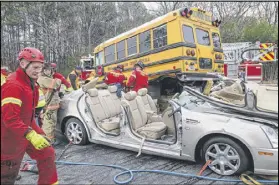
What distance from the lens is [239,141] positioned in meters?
3.51

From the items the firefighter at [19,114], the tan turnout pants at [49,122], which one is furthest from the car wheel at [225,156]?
the tan turnout pants at [49,122]

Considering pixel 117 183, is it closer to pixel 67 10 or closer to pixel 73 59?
pixel 67 10

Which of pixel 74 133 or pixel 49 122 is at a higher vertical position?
pixel 49 122

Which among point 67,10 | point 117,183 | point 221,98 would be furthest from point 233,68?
point 117,183

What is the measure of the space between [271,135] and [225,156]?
615 millimetres

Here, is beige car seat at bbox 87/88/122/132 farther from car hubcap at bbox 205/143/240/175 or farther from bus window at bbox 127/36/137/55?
bus window at bbox 127/36/137/55

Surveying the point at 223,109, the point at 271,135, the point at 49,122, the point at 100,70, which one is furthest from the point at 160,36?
the point at 271,135

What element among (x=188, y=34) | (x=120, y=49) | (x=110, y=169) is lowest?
(x=110, y=169)

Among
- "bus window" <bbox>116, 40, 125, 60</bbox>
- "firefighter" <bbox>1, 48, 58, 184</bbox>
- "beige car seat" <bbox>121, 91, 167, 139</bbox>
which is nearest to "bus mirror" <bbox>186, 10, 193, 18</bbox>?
"bus window" <bbox>116, 40, 125, 60</bbox>

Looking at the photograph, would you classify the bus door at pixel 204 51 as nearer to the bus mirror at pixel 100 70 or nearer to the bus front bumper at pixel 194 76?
the bus front bumper at pixel 194 76

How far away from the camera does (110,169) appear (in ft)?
13.4

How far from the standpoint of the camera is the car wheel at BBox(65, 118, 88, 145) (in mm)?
5152

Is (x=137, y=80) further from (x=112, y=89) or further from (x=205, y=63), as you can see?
(x=205, y=63)

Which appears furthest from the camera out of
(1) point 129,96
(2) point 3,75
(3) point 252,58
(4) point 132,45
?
(3) point 252,58
